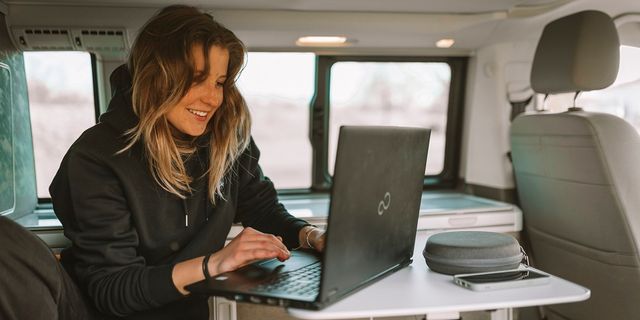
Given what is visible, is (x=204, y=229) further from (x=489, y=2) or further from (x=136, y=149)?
(x=489, y=2)

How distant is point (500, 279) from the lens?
1.67m

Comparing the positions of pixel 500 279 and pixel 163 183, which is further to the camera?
pixel 163 183

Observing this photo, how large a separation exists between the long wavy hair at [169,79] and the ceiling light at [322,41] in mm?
1010

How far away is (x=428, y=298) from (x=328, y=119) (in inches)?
75.9

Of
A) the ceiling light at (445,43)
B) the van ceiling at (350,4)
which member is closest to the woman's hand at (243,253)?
the van ceiling at (350,4)

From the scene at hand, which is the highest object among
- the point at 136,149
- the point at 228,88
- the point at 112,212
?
the point at 228,88

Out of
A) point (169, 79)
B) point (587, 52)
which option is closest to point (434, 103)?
point (587, 52)

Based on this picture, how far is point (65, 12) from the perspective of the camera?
8.82 ft

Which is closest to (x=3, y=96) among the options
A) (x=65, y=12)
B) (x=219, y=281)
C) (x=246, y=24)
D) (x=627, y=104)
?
(x=65, y=12)

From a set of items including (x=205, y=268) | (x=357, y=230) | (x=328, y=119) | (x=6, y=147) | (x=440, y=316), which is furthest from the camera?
(x=328, y=119)

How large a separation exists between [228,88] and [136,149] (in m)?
0.37

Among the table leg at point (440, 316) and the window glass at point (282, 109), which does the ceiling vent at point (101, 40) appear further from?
the table leg at point (440, 316)

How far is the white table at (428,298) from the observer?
4.77ft

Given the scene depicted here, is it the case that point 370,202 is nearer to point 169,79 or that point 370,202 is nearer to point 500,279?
point 500,279
